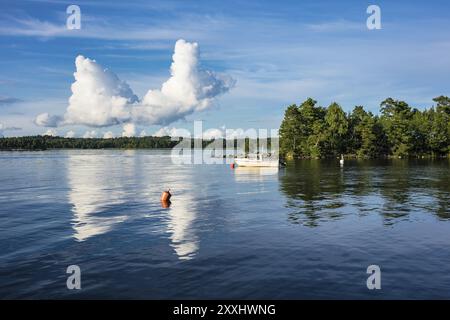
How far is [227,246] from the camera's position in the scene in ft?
107

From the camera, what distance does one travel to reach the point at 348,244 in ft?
109

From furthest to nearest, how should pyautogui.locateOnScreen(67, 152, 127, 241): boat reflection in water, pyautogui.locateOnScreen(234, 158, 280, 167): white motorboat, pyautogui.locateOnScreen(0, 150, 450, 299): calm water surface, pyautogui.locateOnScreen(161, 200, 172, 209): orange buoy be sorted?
pyautogui.locateOnScreen(234, 158, 280, 167): white motorboat, pyautogui.locateOnScreen(161, 200, 172, 209): orange buoy, pyautogui.locateOnScreen(67, 152, 127, 241): boat reflection in water, pyautogui.locateOnScreen(0, 150, 450, 299): calm water surface

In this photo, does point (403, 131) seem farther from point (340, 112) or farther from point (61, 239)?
point (61, 239)

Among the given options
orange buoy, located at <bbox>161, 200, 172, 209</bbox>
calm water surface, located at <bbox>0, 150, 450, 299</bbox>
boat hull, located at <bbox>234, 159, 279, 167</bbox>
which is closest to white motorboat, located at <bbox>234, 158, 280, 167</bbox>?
boat hull, located at <bbox>234, 159, 279, 167</bbox>

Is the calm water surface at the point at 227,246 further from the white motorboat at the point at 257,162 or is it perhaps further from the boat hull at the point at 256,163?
the white motorboat at the point at 257,162

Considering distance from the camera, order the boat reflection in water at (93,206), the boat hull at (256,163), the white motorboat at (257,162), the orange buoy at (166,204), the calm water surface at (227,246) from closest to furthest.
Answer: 1. the calm water surface at (227,246)
2. the boat reflection in water at (93,206)
3. the orange buoy at (166,204)
4. the boat hull at (256,163)
5. the white motorboat at (257,162)

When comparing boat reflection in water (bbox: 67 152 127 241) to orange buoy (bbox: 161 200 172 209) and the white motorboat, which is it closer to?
orange buoy (bbox: 161 200 172 209)

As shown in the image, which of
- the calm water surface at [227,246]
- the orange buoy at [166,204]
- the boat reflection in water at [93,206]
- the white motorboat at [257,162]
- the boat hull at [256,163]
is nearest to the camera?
the calm water surface at [227,246]

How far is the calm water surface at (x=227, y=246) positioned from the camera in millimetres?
23703

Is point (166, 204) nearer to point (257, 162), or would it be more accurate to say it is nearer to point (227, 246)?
point (227, 246)

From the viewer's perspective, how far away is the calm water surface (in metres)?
23.7

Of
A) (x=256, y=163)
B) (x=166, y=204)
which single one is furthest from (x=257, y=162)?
(x=166, y=204)

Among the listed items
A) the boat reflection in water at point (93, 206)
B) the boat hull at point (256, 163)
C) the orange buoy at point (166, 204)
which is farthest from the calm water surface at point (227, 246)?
the boat hull at point (256, 163)
